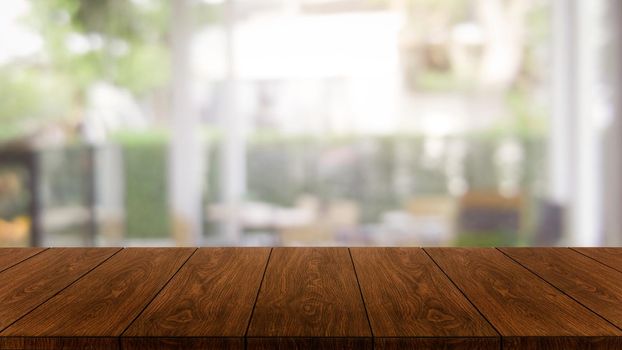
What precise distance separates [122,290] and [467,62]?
13.4 feet

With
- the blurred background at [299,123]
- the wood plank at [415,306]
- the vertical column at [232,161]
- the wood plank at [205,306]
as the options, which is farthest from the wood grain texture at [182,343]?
the vertical column at [232,161]

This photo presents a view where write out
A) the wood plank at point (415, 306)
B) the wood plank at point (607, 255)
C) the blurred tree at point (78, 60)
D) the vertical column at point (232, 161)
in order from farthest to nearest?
1. the vertical column at point (232, 161)
2. the blurred tree at point (78, 60)
3. the wood plank at point (607, 255)
4. the wood plank at point (415, 306)

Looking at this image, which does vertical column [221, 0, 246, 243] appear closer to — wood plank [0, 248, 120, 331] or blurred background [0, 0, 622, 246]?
blurred background [0, 0, 622, 246]

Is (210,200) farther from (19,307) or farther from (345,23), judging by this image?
(19,307)

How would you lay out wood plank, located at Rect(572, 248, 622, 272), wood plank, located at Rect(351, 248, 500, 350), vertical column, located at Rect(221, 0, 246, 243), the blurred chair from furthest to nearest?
vertical column, located at Rect(221, 0, 246, 243)
the blurred chair
wood plank, located at Rect(572, 248, 622, 272)
wood plank, located at Rect(351, 248, 500, 350)

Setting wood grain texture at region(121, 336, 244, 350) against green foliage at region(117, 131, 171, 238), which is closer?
wood grain texture at region(121, 336, 244, 350)

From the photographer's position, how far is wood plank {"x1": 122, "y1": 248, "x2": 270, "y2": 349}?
1.04m

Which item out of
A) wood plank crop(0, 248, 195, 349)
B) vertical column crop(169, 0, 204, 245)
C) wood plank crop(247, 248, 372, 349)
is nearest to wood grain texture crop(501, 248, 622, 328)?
wood plank crop(247, 248, 372, 349)

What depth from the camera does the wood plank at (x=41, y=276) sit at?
3.99 ft

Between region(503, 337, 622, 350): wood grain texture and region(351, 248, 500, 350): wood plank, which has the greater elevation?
region(351, 248, 500, 350): wood plank

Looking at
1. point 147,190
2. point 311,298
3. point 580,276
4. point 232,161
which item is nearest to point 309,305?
point 311,298

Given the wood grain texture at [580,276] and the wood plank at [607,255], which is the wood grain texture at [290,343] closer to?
the wood grain texture at [580,276]

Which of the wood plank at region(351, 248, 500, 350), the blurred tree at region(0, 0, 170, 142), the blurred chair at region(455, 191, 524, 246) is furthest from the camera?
the blurred tree at region(0, 0, 170, 142)

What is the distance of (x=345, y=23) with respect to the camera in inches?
198
